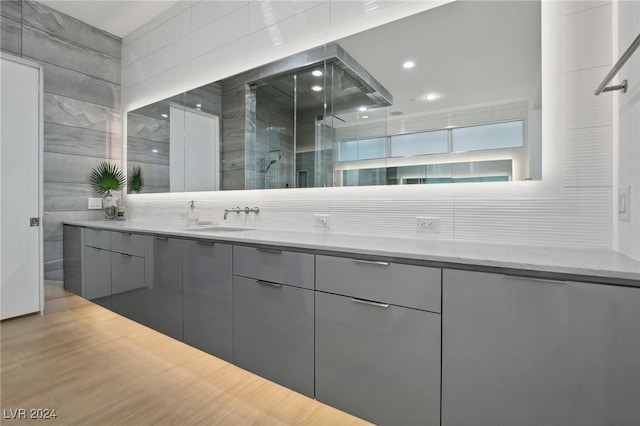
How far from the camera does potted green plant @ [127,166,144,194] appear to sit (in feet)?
11.7

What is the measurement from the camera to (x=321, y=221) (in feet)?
6.97

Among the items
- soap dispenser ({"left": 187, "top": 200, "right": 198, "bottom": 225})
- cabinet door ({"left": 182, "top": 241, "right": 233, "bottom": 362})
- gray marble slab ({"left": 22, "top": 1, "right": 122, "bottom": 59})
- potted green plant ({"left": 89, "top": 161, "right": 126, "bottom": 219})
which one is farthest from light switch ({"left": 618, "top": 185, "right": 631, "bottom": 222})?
gray marble slab ({"left": 22, "top": 1, "right": 122, "bottom": 59})

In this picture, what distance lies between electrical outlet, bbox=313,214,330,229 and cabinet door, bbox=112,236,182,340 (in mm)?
894

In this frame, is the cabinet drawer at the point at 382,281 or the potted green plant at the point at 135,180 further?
the potted green plant at the point at 135,180

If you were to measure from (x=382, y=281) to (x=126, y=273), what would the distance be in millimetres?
2113

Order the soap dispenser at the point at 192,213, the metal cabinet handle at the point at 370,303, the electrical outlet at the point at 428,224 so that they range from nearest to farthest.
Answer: the metal cabinet handle at the point at 370,303, the electrical outlet at the point at 428,224, the soap dispenser at the point at 192,213

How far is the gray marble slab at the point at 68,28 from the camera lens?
3.11 meters

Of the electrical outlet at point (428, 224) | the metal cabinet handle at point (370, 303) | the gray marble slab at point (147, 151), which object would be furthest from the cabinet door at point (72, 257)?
the electrical outlet at point (428, 224)

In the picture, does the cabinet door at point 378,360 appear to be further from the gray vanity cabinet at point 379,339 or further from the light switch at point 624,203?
the light switch at point 624,203

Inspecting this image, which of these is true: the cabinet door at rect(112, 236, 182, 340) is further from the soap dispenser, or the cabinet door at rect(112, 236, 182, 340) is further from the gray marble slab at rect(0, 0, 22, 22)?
the gray marble slab at rect(0, 0, 22, 22)

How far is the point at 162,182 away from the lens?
Answer: 10.9 ft

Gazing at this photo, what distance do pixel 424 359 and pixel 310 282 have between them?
0.56 meters

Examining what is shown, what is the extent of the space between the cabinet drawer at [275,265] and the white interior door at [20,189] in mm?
2283

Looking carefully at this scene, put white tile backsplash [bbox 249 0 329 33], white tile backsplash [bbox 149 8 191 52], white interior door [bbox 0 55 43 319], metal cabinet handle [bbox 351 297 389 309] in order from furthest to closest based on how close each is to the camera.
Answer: white tile backsplash [bbox 149 8 191 52], white interior door [bbox 0 55 43 319], white tile backsplash [bbox 249 0 329 33], metal cabinet handle [bbox 351 297 389 309]
